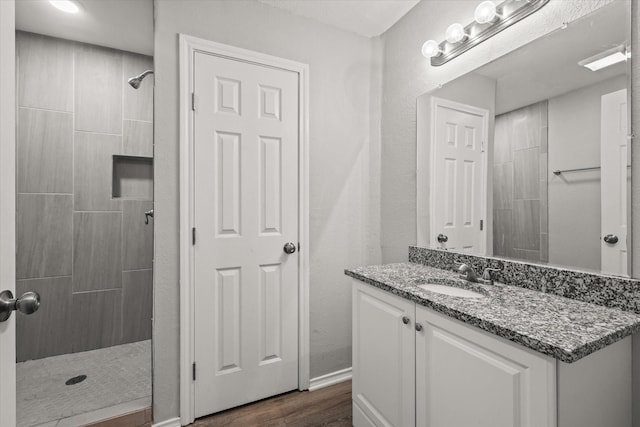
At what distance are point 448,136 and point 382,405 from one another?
4.70ft

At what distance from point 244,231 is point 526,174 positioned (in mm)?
1487

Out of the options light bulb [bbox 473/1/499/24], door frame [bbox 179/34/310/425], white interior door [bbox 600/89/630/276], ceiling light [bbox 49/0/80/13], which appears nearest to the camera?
white interior door [bbox 600/89/630/276]

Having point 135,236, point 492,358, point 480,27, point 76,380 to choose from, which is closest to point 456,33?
point 480,27

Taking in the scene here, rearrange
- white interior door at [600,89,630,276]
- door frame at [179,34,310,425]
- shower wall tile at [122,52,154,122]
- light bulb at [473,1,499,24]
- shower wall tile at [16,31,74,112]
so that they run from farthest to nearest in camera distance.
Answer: shower wall tile at [122,52,154,122] < shower wall tile at [16,31,74,112] < door frame at [179,34,310,425] < light bulb at [473,1,499,24] < white interior door at [600,89,630,276]

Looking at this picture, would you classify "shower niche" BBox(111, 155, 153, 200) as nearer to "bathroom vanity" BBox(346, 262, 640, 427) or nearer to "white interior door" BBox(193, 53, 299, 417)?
"white interior door" BBox(193, 53, 299, 417)

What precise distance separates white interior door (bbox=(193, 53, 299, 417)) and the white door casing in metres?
0.93

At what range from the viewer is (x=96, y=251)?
92.8 inches

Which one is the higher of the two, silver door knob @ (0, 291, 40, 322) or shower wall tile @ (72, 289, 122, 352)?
silver door knob @ (0, 291, 40, 322)

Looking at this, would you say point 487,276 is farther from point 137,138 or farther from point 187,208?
point 137,138

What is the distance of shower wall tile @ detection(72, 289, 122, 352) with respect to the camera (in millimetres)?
2312

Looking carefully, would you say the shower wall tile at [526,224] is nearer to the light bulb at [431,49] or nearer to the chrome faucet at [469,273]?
the chrome faucet at [469,273]

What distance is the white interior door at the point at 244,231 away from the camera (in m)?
Result: 1.67

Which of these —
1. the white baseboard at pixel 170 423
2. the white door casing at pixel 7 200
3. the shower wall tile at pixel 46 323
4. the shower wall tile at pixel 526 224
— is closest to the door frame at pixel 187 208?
the white baseboard at pixel 170 423

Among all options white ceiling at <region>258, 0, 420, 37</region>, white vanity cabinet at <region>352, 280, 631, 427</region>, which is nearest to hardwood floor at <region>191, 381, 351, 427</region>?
white vanity cabinet at <region>352, 280, 631, 427</region>
